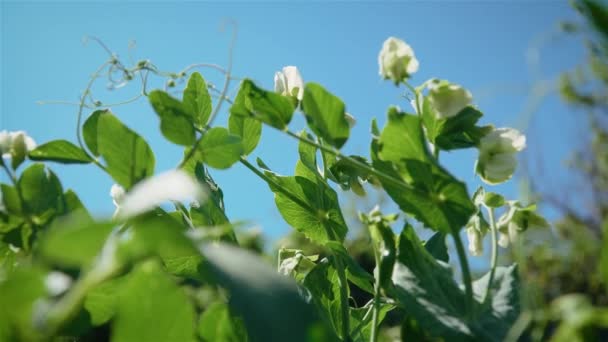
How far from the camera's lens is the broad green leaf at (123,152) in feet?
1.21

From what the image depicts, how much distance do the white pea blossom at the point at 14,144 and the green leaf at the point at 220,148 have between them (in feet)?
0.45

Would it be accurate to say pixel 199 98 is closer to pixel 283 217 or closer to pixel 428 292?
pixel 283 217

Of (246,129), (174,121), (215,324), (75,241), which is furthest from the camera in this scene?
(246,129)

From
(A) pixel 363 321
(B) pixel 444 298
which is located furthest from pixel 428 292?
(A) pixel 363 321

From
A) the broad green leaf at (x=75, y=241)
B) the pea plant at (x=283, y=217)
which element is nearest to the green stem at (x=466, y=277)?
the pea plant at (x=283, y=217)

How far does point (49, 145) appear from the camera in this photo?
1.47ft

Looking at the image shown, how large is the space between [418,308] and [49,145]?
29 cm

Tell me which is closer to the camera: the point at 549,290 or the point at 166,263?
the point at 166,263

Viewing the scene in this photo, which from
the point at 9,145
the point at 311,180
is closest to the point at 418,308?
the point at 311,180

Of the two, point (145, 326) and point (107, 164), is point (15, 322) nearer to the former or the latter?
point (145, 326)

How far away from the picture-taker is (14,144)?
0.45 meters

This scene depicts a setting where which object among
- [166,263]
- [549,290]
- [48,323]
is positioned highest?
[48,323]

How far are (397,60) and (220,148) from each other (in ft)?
0.52

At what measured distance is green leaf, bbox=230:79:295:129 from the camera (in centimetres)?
45
